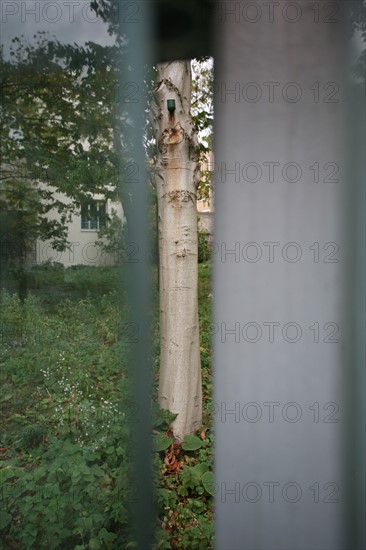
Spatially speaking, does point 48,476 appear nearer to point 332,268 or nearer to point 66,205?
point 66,205

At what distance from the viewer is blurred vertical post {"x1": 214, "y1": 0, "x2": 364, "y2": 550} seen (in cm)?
119

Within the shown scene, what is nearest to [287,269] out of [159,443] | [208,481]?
[159,443]

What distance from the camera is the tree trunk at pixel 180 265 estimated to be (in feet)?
6.17

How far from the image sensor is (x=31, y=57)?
128 cm

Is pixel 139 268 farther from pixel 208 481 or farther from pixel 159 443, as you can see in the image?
pixel 208 481

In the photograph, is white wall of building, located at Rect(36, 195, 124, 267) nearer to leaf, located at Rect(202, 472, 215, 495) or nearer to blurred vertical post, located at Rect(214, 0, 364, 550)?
blurred vertical post, located at Rect(214, 0, 364, 550)

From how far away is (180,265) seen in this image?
212 centimetres

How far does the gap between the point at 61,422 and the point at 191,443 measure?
94 centimetres

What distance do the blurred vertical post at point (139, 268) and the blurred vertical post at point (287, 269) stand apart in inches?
8.8

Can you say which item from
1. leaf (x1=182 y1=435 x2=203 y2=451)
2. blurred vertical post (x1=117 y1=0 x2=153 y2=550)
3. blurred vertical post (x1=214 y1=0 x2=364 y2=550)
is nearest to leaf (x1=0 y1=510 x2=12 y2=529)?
blurred vertical post (x1=117 y1=0 x2=153 y2=550)

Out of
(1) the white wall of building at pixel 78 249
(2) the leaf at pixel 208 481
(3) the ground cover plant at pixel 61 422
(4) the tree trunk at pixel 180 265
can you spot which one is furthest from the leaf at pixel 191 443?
(1) the white wall of building at pixel 78 249

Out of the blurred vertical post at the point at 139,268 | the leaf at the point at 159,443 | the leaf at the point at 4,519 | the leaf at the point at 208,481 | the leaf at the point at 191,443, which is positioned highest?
the blurred vertical post at the point at 139,268

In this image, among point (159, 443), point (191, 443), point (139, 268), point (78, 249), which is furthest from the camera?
point (191, 443)

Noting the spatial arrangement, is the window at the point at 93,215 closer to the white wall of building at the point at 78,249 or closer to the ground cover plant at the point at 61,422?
the white wall of building at the point at 78,249
